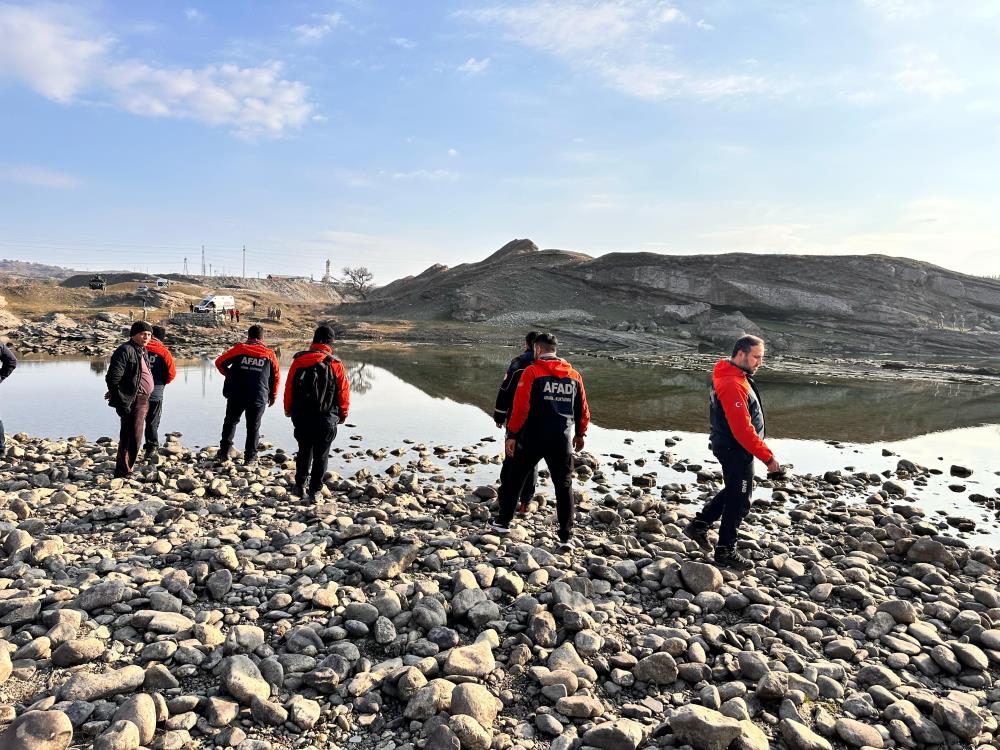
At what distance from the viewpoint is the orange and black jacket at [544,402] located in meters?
6.96

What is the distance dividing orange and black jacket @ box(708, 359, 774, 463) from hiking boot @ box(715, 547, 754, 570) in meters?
1.07

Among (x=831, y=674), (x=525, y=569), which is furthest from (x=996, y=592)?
→ (x=525, y=569)

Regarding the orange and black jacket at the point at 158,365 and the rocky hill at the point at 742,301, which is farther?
the rocky hill at the point at 742,301

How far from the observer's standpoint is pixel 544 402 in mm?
6977

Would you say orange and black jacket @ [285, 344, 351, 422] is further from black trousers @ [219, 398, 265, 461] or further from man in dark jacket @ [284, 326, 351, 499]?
black trousers @ [219, 398, 265, 461]

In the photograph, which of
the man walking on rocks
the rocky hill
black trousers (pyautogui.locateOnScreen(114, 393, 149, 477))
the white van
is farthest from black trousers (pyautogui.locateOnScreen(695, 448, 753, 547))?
the white van

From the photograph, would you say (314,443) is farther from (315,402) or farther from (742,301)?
(742,301)

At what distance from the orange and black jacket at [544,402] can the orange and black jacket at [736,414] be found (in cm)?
149

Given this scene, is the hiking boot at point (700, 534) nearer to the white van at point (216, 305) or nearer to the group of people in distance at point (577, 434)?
the group of people in distance at point (577, 434)

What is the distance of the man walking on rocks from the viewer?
696 cm

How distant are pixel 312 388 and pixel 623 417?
43.3 ft

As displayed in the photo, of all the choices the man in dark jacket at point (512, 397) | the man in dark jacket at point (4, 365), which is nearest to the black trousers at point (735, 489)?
the man in dark jacket at point (512, 397)

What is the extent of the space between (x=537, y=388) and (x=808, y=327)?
65.3m

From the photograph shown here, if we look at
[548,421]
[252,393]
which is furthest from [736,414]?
[252,393]
